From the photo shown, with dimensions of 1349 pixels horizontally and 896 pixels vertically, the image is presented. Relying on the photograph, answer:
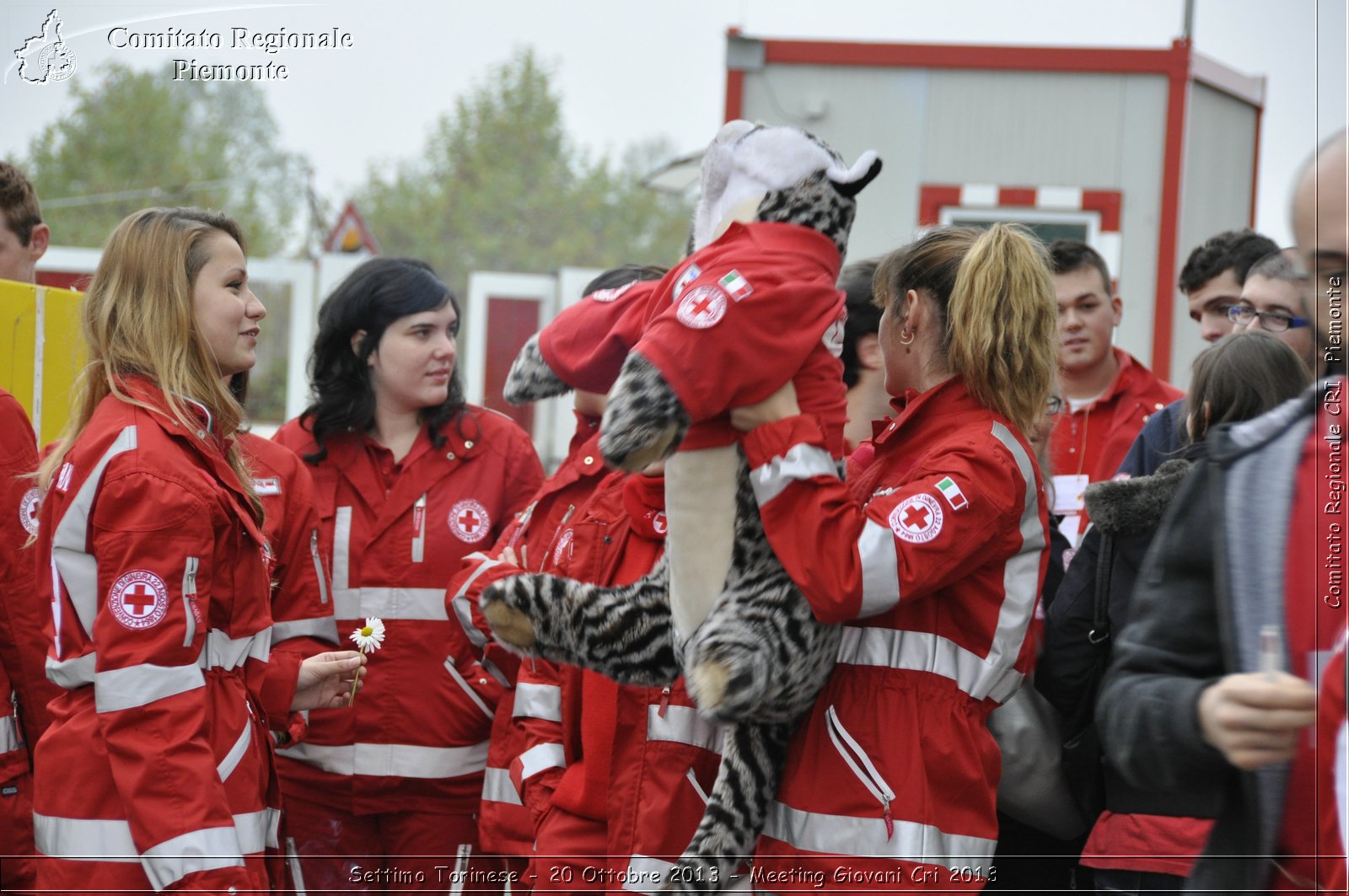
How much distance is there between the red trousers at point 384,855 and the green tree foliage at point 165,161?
1126 centimetres

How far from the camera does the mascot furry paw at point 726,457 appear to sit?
→ 227cm

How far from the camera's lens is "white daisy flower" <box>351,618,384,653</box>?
3.33m

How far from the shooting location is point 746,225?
2.46 metres

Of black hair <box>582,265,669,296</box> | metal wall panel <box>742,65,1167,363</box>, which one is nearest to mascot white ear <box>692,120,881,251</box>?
black hair <box>582,265,669,296</box>

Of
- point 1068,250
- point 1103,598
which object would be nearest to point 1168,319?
point 1068,250

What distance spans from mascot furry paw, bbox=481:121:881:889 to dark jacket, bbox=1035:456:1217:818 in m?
0.81

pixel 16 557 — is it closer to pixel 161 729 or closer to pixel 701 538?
pixel 161 729

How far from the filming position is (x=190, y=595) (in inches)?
106

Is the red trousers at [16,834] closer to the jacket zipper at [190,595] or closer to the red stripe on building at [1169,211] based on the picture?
the jacket zipper at [190,595]

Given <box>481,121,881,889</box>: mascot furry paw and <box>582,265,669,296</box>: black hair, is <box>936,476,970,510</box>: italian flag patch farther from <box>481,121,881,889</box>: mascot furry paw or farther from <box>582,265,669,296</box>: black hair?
<box>582,265,669,296</box>: black hair

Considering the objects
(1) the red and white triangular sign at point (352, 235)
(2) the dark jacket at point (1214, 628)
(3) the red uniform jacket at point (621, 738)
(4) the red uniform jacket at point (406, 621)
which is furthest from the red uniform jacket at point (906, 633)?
(1) the red and white triangular sign at point (352, 235)

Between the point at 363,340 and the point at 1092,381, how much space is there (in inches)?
105

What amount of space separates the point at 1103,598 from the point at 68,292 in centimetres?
324

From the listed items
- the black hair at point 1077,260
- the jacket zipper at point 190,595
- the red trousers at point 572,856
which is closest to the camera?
the jacket zipper at point 190,595
